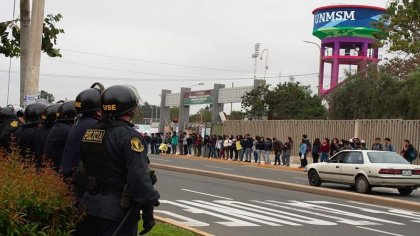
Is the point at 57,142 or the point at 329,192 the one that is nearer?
the point at 57,142

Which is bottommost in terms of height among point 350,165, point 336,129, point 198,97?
point 350,165

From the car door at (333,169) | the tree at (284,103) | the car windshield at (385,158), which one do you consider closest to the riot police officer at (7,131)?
the car windshield at (385,158)

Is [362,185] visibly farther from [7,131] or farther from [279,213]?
[7,131]

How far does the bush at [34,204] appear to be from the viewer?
14.3 ft

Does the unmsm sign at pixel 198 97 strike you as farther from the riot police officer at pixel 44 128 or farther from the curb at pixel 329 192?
the riot police officer at pixel 44 128

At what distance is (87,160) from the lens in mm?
4953

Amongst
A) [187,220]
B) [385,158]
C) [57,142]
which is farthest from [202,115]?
[57,142]

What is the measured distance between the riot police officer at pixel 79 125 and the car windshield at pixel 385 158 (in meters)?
13.2

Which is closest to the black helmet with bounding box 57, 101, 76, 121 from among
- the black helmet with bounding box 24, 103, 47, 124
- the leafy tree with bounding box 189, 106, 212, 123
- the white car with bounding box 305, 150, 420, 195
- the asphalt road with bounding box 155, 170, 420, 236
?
the black helmet with bounding box 24, 103, 47, 124

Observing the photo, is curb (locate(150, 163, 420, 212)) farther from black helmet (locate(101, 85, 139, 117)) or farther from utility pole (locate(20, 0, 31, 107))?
black helmet (locate(101, 85, 139, 117))

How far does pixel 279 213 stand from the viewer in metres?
12.6

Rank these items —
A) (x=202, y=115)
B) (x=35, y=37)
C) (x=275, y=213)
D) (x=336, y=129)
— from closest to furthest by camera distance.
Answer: (x=35, y=37)
(x=275, y=213)
(x=336, y=129)
(x=202, y=115)

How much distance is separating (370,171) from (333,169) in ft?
5.74

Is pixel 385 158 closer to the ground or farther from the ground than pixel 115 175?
closer to the ground
